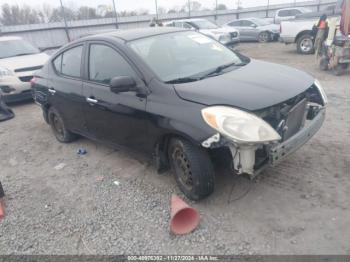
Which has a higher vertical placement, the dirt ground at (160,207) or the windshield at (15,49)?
the windshield at (15,49)

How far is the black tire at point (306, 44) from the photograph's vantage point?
1212 cm

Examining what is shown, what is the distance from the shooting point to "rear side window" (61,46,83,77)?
4.41 metres

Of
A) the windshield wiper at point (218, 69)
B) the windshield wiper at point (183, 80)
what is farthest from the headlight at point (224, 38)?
the windshield wiper at point (183, 80)

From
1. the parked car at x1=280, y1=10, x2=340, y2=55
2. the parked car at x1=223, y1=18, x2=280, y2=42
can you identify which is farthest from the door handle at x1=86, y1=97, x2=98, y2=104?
the parked car at x1=223, y1=18, x2=280, y2=42

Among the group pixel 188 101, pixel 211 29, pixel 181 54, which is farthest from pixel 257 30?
pixel 188 101

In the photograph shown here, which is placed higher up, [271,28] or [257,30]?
[271,28]

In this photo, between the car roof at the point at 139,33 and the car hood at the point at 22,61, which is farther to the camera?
the car hood at the point at 22,61

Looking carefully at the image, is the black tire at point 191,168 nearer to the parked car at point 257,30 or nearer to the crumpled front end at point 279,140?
the crumpled front end at point 279,140

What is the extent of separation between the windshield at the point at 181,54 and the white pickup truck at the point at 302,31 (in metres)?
9.26

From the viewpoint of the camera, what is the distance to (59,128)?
5.46 meters

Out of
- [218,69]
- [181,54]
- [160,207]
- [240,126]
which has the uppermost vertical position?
[181,54]

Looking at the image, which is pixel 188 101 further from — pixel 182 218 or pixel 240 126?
pixel 182 218

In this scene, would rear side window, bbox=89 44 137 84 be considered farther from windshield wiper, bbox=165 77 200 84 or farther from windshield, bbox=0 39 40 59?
windshield, bbox=0 39 40 59

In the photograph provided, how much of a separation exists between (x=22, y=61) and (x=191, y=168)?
6.72 metres
